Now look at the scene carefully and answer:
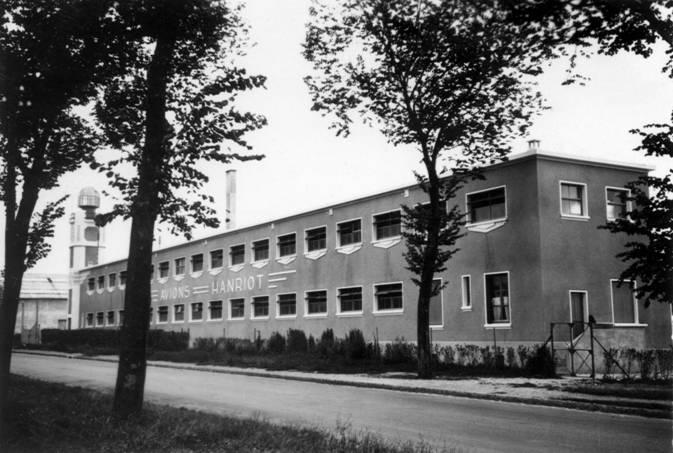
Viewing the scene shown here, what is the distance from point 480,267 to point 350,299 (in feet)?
28.3

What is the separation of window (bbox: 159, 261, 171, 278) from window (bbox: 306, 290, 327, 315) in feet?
61.1

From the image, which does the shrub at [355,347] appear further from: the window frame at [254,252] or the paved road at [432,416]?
the window frame at [254,252]

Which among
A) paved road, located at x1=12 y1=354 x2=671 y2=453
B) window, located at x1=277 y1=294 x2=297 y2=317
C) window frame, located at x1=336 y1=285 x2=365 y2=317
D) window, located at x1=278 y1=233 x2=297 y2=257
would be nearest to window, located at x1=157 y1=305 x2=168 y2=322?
window, located at x1=277 y1=294 x2=297 y2=317

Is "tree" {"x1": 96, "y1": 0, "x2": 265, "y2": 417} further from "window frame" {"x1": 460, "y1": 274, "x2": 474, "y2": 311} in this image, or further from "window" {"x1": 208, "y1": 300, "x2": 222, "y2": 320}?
"window" {"x1": 208, "y1": 300, "x2": 222, "y2": 320}

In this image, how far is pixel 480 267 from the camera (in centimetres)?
2595

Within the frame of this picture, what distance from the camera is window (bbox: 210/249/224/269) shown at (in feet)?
147

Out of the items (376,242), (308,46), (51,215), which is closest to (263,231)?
(376,242)

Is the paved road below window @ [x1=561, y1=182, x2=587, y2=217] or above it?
below

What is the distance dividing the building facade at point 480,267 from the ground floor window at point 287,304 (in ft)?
0.29

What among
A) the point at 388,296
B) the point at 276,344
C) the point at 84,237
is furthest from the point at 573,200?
the point at 84,237

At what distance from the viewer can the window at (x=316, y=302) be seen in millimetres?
34750

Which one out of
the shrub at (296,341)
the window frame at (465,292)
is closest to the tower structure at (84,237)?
the shrub at (296,341)

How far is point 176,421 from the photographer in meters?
9.59

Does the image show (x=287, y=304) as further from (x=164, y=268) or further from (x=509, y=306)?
(x=164, y=268)
